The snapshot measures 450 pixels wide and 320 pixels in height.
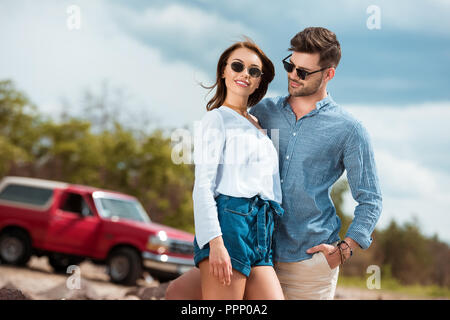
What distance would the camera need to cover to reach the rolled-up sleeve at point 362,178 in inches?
130

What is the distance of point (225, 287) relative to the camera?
9.11 feet

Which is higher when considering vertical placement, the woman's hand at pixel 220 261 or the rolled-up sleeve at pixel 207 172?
the rolled-up sleeve at pixel 207 172

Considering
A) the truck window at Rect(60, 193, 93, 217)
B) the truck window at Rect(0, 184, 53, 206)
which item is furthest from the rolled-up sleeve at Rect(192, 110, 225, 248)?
the truck window at Rect(0, 184, 53, 206)

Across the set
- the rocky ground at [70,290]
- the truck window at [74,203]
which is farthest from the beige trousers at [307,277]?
the truck window at [74,203]

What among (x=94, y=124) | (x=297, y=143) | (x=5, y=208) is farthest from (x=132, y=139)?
(x=297, y=143)

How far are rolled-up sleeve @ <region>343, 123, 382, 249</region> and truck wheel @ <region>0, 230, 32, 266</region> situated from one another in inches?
370

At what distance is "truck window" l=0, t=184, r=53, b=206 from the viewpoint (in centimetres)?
1155

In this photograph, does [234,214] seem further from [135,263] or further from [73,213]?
[73,213]

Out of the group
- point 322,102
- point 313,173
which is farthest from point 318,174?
point 322,102

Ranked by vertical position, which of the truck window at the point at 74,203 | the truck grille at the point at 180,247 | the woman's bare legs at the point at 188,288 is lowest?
the truck grille at the point at 180,247

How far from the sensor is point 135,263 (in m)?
10.2

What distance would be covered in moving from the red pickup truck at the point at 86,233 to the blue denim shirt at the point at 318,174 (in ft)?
23.2

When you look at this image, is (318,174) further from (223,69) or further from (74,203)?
(74,203)

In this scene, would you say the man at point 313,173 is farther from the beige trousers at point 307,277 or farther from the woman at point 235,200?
the woman at point 235,200
